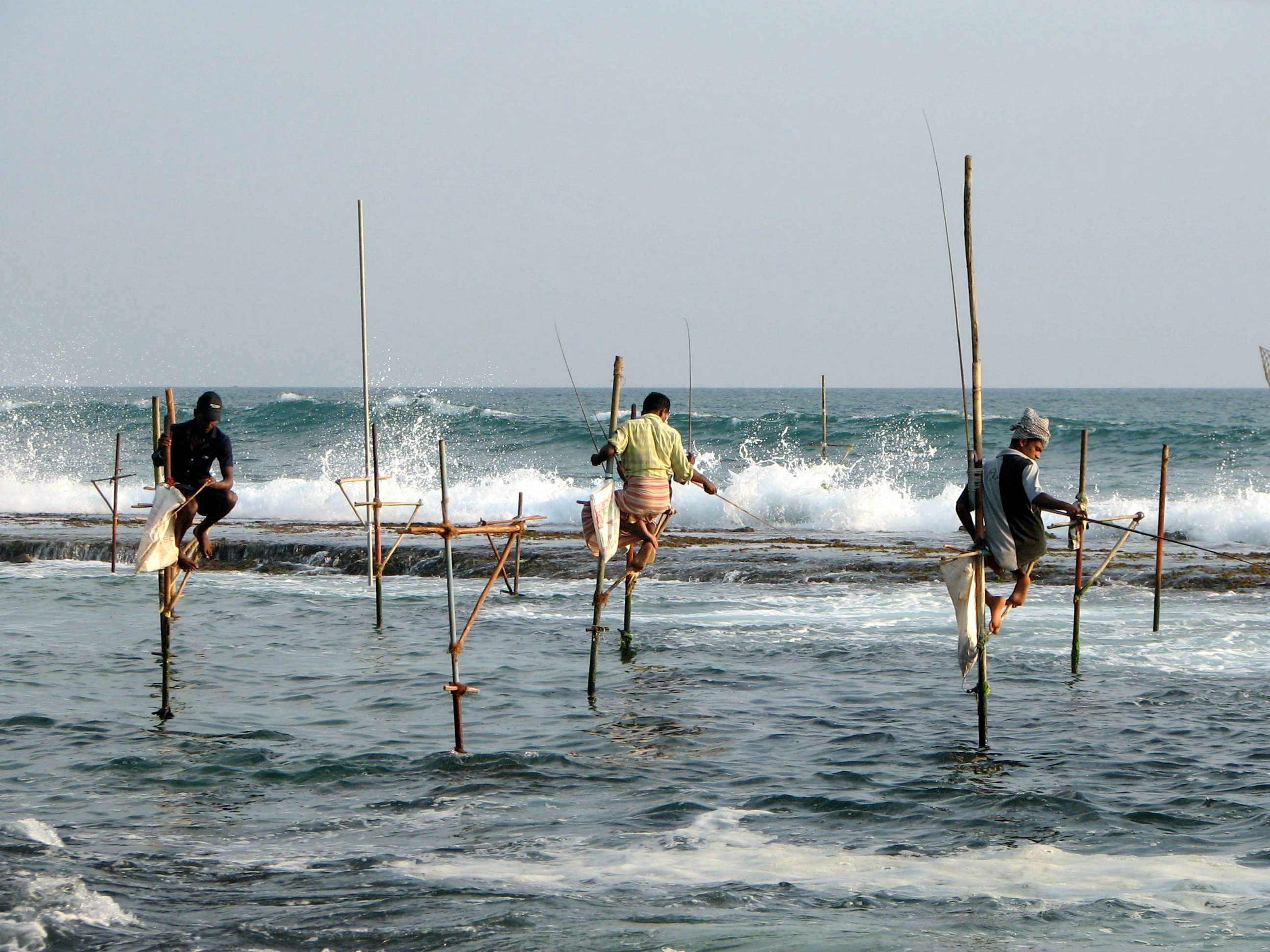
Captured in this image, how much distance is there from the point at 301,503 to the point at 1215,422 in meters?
46.2

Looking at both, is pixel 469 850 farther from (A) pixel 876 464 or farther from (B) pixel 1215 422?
(B) pixel 1215 422

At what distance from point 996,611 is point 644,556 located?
3572mm

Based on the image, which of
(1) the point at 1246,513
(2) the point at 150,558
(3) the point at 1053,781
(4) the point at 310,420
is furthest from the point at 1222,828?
(4) the point at 310,420

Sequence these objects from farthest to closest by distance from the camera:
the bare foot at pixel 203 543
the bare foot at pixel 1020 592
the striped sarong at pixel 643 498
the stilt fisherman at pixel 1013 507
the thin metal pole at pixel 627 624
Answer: the thin metal pole at pixel 627 624 → the striped sarong at pixel 643 498 → the bare foot at pixel 203 543 → the bare foot at pixel 1020 592 → the stilt fisherman at pixel 1013 507

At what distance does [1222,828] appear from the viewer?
7027 mm

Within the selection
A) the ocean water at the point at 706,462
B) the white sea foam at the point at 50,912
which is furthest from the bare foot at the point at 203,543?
the ocean water at the point at 706,462

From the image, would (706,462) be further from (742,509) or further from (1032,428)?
(1032,428)

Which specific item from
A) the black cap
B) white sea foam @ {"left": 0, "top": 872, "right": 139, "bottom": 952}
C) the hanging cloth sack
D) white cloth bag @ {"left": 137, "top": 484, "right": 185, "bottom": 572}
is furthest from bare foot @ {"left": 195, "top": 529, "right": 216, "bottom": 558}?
white sea foam @ {"left": 0, "top": 872, "right": 139, "bottom": 952}

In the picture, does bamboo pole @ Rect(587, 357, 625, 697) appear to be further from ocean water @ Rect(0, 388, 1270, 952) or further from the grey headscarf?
the grey headscarf

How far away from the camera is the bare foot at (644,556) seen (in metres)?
10.9

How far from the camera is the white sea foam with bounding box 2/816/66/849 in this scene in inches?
269

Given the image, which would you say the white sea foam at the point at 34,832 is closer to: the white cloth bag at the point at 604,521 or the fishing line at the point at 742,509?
the white cloth bag at the point at 604,521

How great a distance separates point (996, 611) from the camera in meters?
8.17

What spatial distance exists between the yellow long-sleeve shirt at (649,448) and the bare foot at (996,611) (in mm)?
3077
